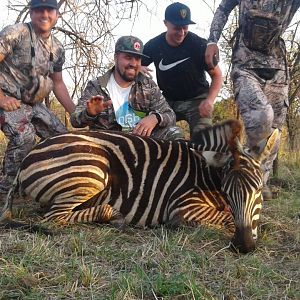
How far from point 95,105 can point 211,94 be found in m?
1.70

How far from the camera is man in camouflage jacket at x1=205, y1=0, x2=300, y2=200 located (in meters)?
5.12

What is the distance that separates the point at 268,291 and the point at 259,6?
3.33 metres

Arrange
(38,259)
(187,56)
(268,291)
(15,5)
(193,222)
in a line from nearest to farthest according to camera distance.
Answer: (268,291) < (38,259) < (193,222) < (187,56) < (15,5)

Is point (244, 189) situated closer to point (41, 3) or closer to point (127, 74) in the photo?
point (127, 74)

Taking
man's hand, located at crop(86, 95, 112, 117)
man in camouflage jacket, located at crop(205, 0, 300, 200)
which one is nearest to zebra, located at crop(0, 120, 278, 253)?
man's hand, located at crop(86, 95, 112, 117)

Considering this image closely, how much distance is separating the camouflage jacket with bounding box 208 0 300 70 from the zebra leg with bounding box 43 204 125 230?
2357mm

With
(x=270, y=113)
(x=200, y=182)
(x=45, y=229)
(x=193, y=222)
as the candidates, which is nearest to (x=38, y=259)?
(x=45, y=229)

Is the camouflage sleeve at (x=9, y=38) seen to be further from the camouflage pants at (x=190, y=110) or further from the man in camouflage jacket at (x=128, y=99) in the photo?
the camouflage pants at (x=190, y=110)

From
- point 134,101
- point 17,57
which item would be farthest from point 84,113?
point 17,57

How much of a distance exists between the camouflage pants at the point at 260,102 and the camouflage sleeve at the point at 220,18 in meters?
0.43

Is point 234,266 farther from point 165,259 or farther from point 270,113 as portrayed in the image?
point 270,113

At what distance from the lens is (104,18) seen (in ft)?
22.5

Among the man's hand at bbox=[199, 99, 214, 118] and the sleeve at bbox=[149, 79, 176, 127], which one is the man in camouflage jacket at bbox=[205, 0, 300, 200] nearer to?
the man's hand at bbox=[199, 99, 214, 118]

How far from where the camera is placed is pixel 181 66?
6.10m
